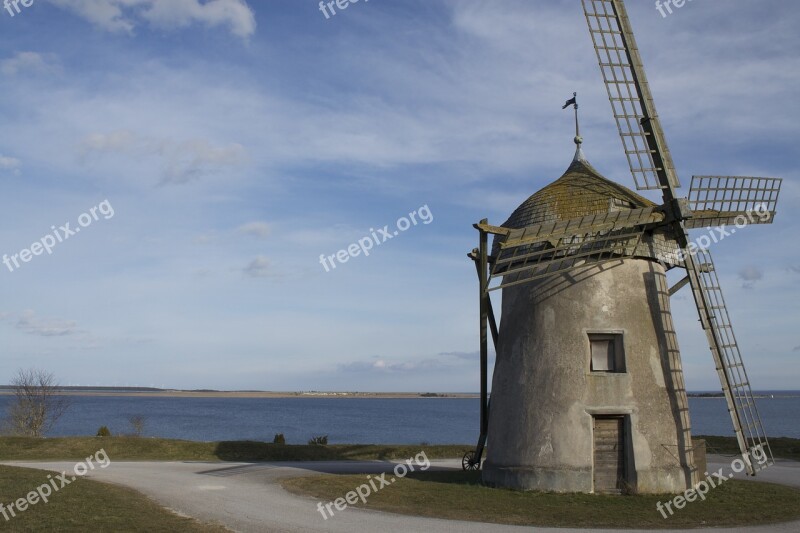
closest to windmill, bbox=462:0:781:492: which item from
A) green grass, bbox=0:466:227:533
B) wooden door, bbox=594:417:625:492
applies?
wooden door, bbox=594:417:625:492

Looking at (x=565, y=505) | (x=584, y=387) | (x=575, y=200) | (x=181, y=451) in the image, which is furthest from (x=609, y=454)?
(x=181, y=451)

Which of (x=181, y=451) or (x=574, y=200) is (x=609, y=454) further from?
(x=181, y=451)

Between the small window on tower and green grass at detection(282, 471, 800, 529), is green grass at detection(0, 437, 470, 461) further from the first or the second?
the small window on tower

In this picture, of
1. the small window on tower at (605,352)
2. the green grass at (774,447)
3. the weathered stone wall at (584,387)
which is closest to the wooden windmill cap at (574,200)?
the weathered stone wall at (584,387)

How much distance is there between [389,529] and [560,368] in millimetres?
7186

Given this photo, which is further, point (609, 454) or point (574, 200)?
point (574, 200)

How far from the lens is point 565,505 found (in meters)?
17.0

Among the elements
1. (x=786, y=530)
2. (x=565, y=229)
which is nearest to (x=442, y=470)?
(x=565, y=229)

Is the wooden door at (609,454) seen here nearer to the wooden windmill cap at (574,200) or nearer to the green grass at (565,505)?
the green grass at (565,505)

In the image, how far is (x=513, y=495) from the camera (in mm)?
18328

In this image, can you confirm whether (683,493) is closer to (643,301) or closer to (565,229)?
(643,301)

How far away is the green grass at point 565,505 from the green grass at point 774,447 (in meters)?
12.1

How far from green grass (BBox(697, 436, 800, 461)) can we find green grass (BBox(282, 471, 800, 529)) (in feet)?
39.6

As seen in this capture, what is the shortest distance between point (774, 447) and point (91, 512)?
28784 mm
